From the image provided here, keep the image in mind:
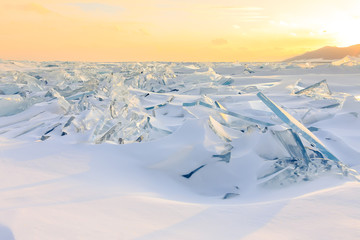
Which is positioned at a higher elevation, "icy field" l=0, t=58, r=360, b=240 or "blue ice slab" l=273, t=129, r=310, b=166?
"blue ice slab" l=273, t=129, r=310, b=166

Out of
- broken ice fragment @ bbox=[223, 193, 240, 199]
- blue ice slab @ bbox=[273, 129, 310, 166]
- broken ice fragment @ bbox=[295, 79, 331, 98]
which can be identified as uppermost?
blue ice slab @ bbox=[273, 129, 310, 166]

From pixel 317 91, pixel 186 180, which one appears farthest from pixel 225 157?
pixel 317 91

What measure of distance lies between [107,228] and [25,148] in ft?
2.75

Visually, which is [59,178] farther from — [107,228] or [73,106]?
[73,106]

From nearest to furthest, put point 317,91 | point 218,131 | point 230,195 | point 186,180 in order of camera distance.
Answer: point 230,195 → point 186,180 → point 218,131 → point 317,91

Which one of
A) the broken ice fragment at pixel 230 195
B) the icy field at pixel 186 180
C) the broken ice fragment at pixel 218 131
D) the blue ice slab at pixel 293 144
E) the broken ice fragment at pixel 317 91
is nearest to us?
the icy field at pixel 186 180

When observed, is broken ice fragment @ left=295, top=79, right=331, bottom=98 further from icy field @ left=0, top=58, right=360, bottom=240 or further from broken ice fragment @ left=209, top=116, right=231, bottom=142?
broken ice fragment @ left=209, top=116, right=231, bottom=142

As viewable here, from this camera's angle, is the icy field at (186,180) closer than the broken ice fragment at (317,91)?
Yes

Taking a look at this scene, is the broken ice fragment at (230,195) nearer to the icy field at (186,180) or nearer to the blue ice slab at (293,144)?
the icy field at (186,180)

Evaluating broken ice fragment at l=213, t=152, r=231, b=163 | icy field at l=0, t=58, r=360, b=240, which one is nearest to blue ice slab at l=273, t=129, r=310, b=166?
icy field at l=0, t=58, r=360, b=240

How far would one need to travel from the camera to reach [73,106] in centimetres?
272

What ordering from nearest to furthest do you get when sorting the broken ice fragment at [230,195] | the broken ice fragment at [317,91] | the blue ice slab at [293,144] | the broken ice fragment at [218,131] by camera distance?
1. the broken ice fragment at [230,195]
2. the blue ice slab at [293,144]
3. the broken ice fragment at [218,131]
4. the broken ice fragment at [317,91]

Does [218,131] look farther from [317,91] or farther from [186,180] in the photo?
[317,91]

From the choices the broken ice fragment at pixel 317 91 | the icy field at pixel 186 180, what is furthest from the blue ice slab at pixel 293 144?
the broken ice fragment at pixel 317 91
